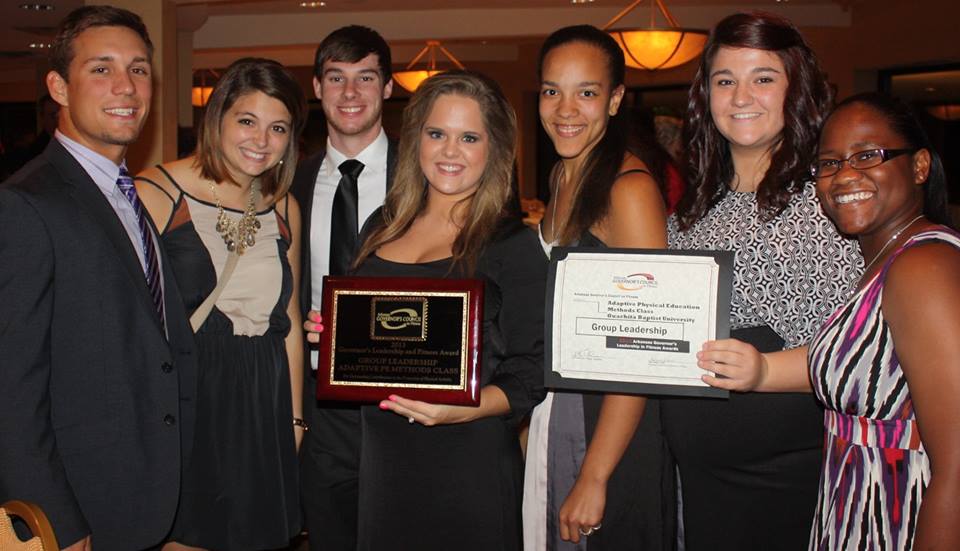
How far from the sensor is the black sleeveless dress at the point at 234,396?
8.98 feet

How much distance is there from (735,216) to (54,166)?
1.73 meters

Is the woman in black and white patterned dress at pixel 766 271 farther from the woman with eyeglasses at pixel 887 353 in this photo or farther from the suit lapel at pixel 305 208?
the suit lapel at pixel 305 208

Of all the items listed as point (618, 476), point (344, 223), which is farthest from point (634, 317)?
point (344, 223)

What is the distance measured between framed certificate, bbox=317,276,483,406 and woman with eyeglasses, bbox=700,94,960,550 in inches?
23.6

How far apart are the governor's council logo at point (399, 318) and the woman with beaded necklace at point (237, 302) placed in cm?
69

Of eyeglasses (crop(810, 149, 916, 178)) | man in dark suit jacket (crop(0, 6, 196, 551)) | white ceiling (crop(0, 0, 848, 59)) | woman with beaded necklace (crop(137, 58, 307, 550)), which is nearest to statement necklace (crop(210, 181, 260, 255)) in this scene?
woman with beaded necklace (crop(137, 58, 307, 550))

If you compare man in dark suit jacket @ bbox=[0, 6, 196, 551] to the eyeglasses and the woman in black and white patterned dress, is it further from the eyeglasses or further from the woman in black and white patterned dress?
the eyeglasses

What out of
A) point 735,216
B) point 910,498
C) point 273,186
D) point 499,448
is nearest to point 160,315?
point 273,186

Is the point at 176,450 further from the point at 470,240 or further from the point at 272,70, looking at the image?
the point at 272,70

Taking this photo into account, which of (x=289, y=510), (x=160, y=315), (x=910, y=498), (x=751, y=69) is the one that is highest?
(x=751, y=69)

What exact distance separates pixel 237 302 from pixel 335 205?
1.60 ft

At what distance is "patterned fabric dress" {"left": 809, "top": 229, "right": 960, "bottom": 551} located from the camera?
1783 millimetres

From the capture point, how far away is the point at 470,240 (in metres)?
2.45

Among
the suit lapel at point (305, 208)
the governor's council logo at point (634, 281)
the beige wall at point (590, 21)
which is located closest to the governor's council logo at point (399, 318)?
the governor's council logo at point (634, 281)
